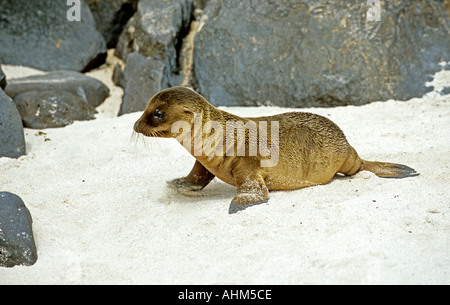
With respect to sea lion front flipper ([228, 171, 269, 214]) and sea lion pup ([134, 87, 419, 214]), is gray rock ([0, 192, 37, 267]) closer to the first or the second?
sea lion pup ([134, 87, 419, 214])

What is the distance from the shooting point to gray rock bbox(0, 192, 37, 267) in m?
3.15

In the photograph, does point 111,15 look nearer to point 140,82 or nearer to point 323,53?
point 140,82

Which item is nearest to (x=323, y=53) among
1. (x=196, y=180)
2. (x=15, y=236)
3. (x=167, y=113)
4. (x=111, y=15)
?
(x=196, y=180)

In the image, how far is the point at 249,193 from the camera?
371 cm

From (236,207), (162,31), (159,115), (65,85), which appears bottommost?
(65,85)

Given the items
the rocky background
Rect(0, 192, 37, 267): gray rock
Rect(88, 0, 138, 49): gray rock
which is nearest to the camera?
Rect(0, 192, 37, 267): gray rock

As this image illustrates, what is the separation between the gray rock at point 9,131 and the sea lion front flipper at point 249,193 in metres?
2.52

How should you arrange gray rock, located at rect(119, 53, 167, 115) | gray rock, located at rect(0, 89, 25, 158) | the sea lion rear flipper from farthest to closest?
1. gray rock, located at rect(119, 53, 167, 115)
2. gray rock, located at rect(0, 89, 25, 158)
3. the sea lion rear flipper

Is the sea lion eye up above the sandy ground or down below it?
above

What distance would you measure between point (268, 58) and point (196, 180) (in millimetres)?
2952

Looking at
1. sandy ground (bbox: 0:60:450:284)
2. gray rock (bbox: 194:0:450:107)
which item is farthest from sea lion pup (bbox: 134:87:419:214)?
gray rock (bbox: 194:0:450:107)

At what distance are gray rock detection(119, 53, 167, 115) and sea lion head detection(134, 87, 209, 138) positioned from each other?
292 cm
